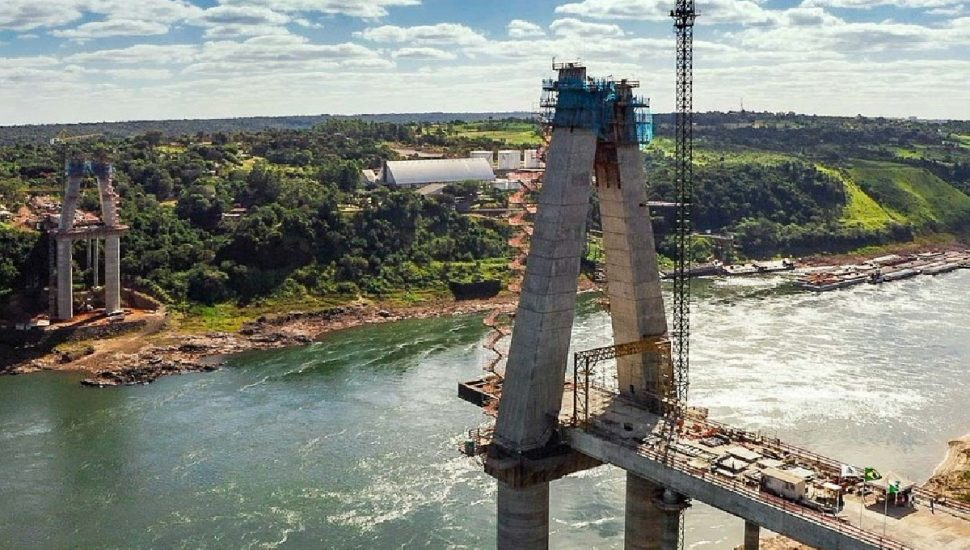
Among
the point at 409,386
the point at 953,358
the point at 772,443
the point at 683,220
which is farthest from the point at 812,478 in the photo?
the point at 953,358

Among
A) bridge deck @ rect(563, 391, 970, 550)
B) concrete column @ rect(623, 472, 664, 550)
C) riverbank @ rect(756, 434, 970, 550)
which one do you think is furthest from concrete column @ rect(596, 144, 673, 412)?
riverbank @ rect(756, 434, 970, 550)

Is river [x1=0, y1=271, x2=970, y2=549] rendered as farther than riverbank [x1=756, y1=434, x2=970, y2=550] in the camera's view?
Yes

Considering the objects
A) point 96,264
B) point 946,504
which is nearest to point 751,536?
point 946,504

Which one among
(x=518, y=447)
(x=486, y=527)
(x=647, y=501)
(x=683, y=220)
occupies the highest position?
(x=683, y=220)

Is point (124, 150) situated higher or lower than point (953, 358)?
higher

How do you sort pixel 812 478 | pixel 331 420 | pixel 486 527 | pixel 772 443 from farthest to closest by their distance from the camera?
pixel 331 420, pixel 486 527, pixel 772 443, pixel 812 478

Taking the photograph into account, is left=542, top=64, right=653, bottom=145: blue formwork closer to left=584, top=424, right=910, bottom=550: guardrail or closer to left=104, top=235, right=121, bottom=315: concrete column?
left=584, top=424, right=910, bottom=550: guardrail

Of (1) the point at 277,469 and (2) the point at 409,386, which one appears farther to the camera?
(2) the point at 409,386

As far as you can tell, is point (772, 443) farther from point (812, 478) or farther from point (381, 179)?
point (381, 179)

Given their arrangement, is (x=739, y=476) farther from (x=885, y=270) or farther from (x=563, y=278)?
(x=885, y=270)
